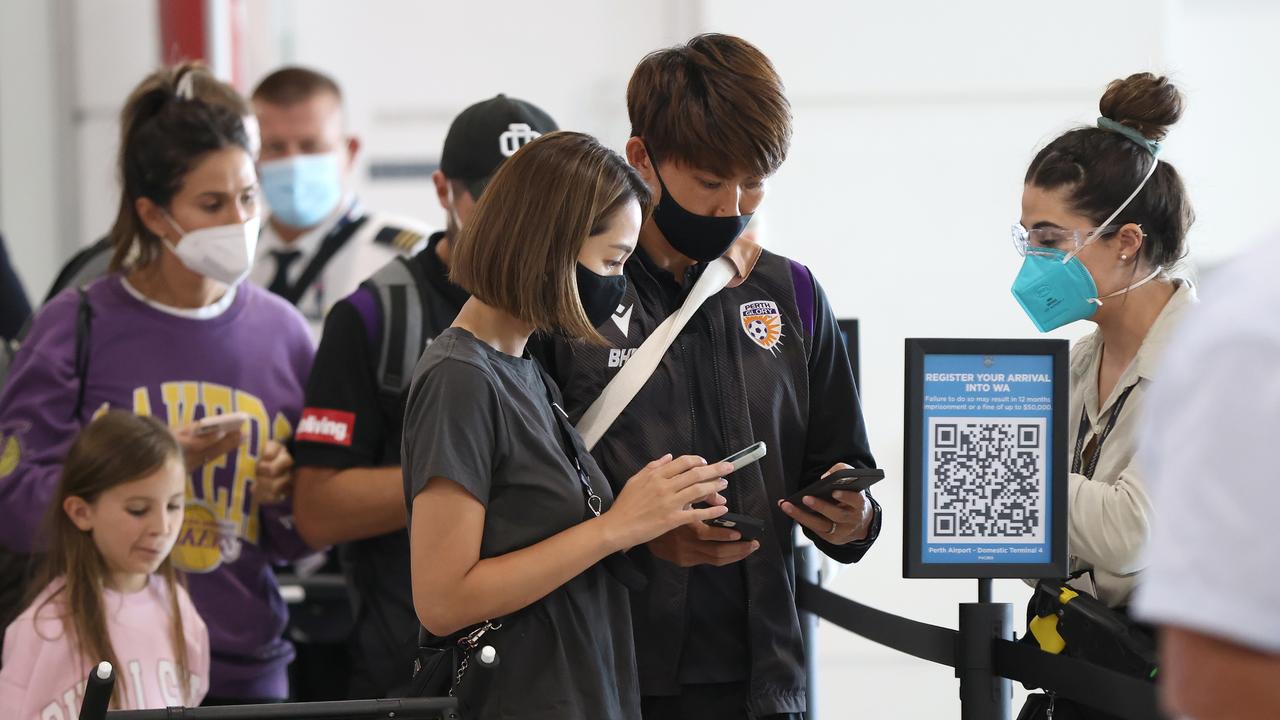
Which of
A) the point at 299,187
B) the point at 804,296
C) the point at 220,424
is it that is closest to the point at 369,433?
the point at 220,424

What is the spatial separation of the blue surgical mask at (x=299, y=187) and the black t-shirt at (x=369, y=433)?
160 centimetres

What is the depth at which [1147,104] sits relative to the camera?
2207mm

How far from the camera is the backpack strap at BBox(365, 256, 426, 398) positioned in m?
2.56

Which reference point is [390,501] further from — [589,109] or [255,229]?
[589,109]

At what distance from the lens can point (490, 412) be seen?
1763 millimetres

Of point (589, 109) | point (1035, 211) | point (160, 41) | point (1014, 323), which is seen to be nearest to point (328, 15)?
point (160, 41)

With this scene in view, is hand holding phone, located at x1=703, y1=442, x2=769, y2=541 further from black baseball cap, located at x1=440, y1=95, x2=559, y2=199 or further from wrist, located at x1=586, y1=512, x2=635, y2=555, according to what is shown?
black baseball cap, located at x1=440, y1=95, x2=559, y2=199

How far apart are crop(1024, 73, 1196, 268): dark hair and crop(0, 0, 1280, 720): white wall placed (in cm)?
181

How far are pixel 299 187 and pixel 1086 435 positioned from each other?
2674 mm

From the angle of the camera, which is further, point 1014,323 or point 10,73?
point 10,73

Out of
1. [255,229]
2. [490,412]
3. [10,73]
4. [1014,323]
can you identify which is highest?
[10,73]

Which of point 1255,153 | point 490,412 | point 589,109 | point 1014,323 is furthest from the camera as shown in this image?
point 589,109

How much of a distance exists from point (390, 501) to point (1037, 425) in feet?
3.86

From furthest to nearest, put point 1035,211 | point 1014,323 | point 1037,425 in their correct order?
point 1014,323, point 1035,211, point 1037,425
